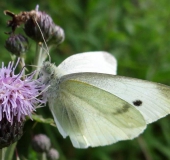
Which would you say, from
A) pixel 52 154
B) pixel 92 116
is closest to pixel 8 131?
pixel 92 116

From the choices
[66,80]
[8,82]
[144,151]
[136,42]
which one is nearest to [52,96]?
[66,80]

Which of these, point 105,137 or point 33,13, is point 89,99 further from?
point 33,13

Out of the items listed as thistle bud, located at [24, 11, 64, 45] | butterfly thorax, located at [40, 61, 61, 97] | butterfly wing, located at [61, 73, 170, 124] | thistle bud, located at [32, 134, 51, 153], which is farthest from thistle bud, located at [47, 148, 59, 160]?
thistle bud, located at [24, 11, 64, 45]

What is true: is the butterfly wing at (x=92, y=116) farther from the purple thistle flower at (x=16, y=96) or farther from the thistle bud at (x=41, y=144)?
the thistle bud at (x=41, y=144)

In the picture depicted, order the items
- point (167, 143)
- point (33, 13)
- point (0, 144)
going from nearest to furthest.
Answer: point (0, 144)
point (33, 13)
point (167, 143)

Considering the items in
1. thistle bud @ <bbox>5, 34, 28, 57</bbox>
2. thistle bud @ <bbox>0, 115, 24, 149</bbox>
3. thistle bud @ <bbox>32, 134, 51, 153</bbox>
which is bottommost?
thistle bud @ <bbox>32, 134, 51, 153</bbox>

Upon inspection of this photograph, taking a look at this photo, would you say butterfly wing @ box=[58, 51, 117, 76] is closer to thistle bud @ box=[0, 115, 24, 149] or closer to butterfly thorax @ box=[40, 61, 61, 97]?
butterfly thorax @ box=[40, 61, 61, 97]
